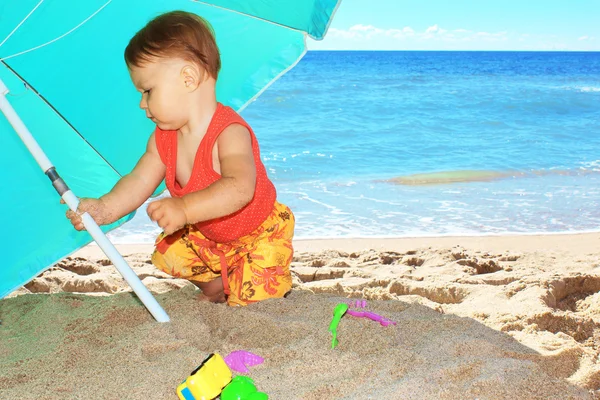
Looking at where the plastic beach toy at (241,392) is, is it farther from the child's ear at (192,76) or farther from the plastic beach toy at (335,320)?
the child's ear at (192,76)

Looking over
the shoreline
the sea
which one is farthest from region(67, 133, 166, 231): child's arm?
the sea

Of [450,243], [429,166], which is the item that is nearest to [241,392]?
[450,243]

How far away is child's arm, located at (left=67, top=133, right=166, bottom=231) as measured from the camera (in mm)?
2004

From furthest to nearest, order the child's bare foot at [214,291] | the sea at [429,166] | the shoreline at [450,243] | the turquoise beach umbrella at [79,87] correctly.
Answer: the sea at [429,166]
the shoreline at [450,243]
the child's bare foot at [214,291]
the turquoise beach umbrella at [79,87]

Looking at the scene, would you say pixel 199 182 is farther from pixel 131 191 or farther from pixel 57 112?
pixel 57 112

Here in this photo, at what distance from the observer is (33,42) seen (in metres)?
1.96

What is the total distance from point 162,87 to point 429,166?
5212 millimetres

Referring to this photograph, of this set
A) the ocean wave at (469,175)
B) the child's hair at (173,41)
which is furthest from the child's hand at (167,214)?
the ocean wave at (469,175)

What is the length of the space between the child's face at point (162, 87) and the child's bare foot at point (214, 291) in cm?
77

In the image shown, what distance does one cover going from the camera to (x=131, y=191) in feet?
7.13

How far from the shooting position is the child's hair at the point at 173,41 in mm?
1875

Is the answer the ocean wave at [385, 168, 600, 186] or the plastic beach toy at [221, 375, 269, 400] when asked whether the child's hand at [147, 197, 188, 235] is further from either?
the ocean wave at [385, 168, 600, 186]

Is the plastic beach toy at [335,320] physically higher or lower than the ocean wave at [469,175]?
higher

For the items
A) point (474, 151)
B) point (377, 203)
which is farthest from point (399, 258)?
point (474, 151)
